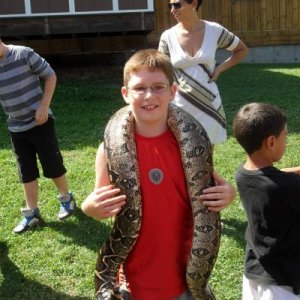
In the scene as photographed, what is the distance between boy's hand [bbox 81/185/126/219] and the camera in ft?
7.40

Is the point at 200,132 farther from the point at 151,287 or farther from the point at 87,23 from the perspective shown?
the point at 87,23

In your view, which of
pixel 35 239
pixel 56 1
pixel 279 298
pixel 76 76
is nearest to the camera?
pixel 279 298

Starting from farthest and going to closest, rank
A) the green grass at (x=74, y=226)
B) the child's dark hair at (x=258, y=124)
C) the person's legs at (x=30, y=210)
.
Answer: the person's legs at (x=30, y=210) → the green grass at (x=74, y=226) → the child's dark hair at (x=258, y=124)

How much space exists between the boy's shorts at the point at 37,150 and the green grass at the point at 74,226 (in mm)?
552

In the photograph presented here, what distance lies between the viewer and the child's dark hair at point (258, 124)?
8.28 feet

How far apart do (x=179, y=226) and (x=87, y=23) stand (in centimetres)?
1116

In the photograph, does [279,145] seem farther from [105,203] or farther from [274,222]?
[105,203]

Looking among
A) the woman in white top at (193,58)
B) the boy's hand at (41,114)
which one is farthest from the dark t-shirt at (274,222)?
the boy's hand at (41,114)

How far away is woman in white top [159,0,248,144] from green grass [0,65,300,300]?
1243 millimetres

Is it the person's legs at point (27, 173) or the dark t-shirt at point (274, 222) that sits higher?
the dark t-shirt at point (274, 222)

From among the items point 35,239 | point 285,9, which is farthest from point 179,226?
point 285,9

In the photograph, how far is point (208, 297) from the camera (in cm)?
257

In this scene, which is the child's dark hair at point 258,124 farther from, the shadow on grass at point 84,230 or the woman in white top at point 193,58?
the shadow on grass at point 84,230

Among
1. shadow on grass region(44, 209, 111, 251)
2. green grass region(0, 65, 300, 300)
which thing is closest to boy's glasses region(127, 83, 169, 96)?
green grass region(0, 65, 300, 300)
